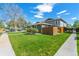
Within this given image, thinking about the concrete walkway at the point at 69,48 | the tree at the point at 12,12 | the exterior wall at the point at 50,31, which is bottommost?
the concrete walkway at the point at 69,48

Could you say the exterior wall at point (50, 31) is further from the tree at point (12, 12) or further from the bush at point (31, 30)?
the tree at point (12, 12)

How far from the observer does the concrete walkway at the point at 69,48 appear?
3.18 metres

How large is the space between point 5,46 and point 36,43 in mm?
386

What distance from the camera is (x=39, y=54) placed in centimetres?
319

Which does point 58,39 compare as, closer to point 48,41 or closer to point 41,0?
point 48,41

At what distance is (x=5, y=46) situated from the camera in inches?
127

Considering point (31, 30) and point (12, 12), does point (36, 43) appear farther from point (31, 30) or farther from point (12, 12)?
point (12, 12)

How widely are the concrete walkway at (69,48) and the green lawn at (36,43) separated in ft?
0.15

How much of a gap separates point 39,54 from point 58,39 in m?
0.30

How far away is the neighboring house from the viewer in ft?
10.6

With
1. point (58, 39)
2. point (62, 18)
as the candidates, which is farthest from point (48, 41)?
point (62, 18)

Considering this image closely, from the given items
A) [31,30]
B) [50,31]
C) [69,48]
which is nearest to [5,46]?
[31,30]

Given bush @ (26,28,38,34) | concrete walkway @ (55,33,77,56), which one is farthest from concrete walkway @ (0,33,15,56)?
concrete walkway @ (55,33,77,56)

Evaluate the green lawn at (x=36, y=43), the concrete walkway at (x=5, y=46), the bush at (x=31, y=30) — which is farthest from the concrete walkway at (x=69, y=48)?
the concrete walkway at (x=5, y=46)
